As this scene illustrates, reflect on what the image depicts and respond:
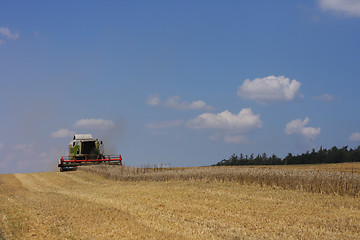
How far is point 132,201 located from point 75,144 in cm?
2212

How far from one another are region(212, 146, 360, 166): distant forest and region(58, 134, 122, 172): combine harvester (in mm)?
13387

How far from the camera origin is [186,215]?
1178 centimetres

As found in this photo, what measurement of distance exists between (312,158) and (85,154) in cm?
2150

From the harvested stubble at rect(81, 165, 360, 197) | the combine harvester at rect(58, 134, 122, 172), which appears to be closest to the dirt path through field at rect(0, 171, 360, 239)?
the harvested stubble at rect(81, 165, 360, 197)

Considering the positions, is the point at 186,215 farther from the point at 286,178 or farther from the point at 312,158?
the point at 312,158

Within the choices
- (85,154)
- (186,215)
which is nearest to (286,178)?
(186,215)

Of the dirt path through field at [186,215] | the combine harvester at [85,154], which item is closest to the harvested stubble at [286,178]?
the dirt path through field at [186,215]

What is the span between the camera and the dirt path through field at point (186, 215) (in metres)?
9.88

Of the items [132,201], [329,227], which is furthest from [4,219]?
[329,227]

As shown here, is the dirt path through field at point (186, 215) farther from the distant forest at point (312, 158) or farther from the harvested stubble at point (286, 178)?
→ the distant forest at point (312, 158)

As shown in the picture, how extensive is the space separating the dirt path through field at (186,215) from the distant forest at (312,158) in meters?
22.3

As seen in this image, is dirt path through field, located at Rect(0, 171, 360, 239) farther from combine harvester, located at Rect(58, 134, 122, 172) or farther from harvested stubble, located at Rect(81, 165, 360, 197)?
combine harvester, located at Rect(58, 134, 122, 172)

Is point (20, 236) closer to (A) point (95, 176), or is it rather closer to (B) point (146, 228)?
(B) point (146, 228)

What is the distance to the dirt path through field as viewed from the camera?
32.4 feet
